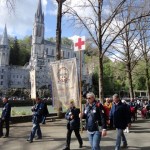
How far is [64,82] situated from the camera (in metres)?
14.4

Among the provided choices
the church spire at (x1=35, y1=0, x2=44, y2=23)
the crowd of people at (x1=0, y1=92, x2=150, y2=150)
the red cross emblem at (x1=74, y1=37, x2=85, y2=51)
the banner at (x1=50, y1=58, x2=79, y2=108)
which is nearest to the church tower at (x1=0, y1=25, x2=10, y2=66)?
the church spire at (x1=35, y1=0, x2=44, y2=23)

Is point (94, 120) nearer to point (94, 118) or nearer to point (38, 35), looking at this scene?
point (94, 118)

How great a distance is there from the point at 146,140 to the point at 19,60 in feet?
477

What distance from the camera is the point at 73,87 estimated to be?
14.0 meters

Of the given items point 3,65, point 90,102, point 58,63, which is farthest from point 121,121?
point 3,65

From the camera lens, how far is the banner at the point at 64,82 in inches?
550

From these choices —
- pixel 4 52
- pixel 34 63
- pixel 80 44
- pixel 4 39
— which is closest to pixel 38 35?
pixel 4 39

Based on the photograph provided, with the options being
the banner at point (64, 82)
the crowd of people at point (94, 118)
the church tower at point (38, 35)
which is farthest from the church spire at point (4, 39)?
the crowd of people at point (94, 118)

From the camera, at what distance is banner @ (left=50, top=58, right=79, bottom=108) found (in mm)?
13977

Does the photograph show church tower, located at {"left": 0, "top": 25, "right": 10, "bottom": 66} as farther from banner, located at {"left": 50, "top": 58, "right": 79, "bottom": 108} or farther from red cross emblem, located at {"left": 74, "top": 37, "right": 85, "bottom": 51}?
red cross emblem, located at {"left": 74, "top": 37, "right": 85, "bottom": 51}

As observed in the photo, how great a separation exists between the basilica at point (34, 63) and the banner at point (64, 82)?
9903cm

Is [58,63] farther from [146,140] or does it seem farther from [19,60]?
[19,60]

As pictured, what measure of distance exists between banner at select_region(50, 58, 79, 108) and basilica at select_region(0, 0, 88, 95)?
325 feet

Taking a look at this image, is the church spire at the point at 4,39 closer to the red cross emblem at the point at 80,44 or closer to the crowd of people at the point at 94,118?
the red cross emblem at the point at 80,44
